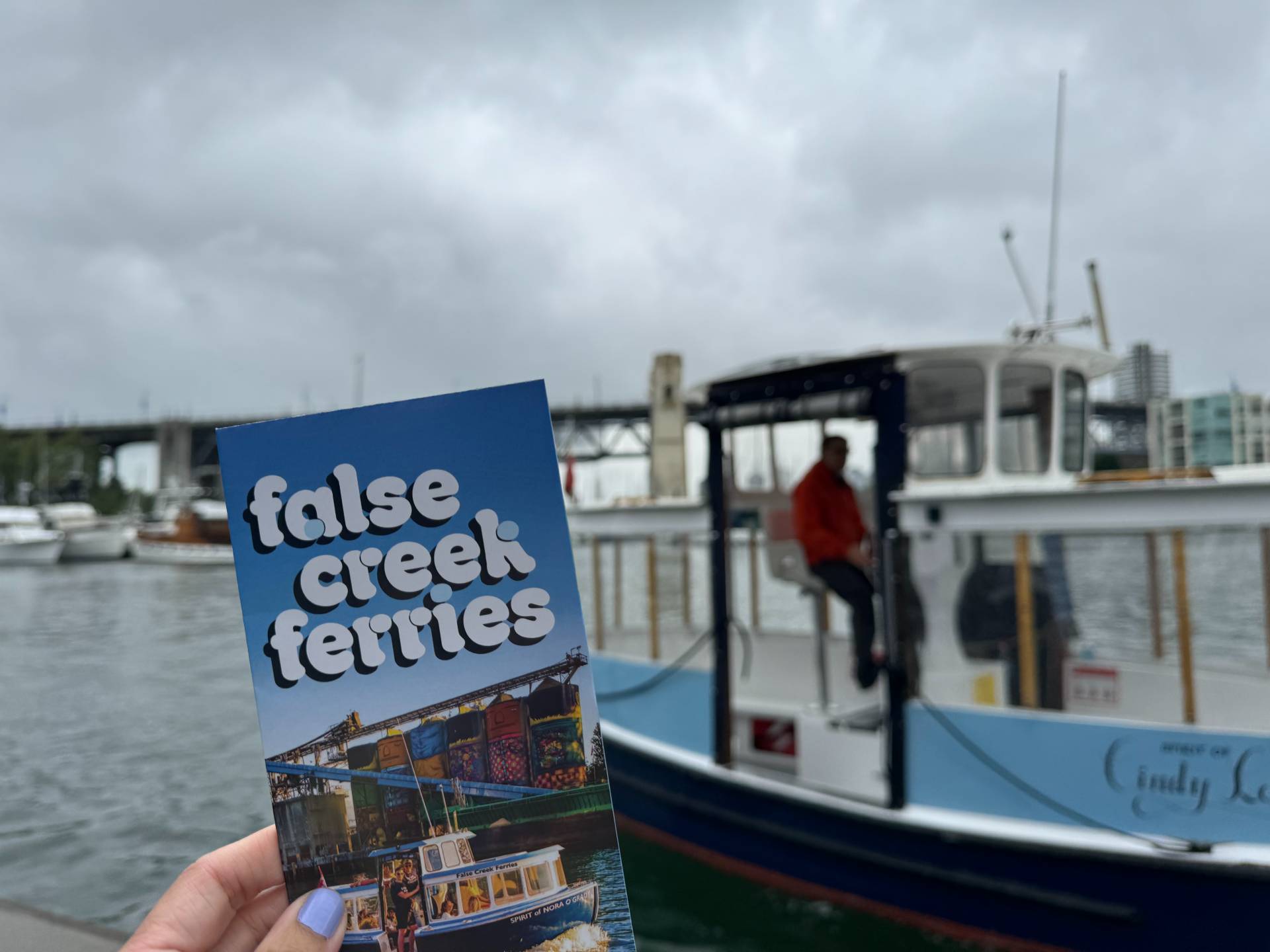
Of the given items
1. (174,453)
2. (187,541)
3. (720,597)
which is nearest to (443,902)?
(720,597)

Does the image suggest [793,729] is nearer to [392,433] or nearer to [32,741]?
[392,433]

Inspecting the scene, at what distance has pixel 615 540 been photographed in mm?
7137

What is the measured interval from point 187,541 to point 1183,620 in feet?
165

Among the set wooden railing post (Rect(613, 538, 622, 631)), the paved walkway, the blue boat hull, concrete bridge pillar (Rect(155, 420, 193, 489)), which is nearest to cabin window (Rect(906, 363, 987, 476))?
the blue boat hull

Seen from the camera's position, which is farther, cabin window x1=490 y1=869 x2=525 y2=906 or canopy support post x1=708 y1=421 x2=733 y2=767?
canopy support post x1=708 y1=421 x2=733 y2=767

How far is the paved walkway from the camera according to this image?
1629 mm

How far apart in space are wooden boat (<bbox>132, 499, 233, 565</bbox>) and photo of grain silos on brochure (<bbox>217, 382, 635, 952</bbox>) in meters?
48.2

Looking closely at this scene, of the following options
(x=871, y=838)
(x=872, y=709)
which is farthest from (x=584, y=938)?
(x=872, y=709)

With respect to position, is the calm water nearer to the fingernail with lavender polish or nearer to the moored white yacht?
the fingernail with lavender polish

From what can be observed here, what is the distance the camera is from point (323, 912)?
101 centimetres

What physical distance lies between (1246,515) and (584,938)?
4333 mm

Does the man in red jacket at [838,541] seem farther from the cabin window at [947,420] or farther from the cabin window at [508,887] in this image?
the cabin window at [508,887]

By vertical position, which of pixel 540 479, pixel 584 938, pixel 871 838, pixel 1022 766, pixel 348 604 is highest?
pixel 540 479

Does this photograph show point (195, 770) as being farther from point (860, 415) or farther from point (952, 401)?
point (952, 401)
